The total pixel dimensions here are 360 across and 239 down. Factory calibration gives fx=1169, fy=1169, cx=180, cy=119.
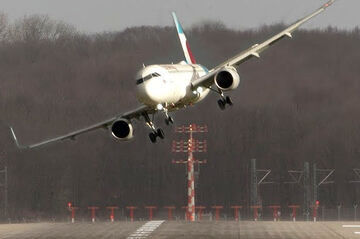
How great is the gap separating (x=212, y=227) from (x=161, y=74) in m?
32.5

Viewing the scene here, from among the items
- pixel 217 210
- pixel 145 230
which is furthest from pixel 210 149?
pixel 145 230

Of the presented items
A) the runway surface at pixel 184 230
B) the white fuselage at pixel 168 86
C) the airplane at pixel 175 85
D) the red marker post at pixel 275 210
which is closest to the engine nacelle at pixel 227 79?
the airplane at pixel 175 85

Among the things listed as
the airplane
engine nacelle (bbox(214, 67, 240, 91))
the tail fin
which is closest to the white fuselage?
the airplane

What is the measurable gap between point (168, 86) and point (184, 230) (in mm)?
28698

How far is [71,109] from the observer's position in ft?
533

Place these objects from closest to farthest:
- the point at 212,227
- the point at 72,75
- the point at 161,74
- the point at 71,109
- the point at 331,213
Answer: the point at 161,74
the point at 212,227
the point at 331,213
the point at 71,109
the point at 72,75

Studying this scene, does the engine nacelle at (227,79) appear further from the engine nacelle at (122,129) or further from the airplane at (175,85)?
the engine nacelle at (122,129)

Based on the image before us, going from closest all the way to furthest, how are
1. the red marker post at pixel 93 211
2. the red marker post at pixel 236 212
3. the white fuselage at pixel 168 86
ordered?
the white fuselage at pixel 168 86 → the red marker post at pixel 93 211 → the red marker post at pixel 236 212

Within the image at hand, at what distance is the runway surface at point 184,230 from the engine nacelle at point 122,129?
17038 mm

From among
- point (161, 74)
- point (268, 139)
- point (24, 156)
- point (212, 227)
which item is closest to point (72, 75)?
point (24, 156)

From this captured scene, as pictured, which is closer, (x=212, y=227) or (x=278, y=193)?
(x=212, y=227)

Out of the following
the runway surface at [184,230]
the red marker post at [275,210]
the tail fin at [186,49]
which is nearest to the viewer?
the tail fin at [186,49]

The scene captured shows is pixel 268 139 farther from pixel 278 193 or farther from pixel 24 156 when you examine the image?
pixel 24 156

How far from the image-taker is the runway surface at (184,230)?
9094 cm
